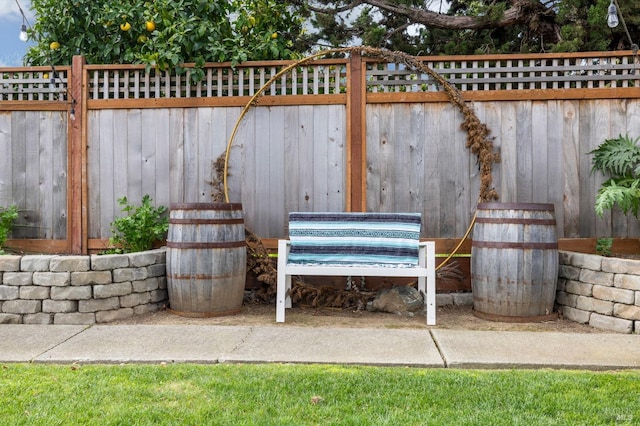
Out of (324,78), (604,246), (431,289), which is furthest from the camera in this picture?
(324,78)

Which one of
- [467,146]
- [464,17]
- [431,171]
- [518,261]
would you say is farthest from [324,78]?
[464,17]

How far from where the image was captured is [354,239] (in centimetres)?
441

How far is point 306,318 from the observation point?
14.1 feet

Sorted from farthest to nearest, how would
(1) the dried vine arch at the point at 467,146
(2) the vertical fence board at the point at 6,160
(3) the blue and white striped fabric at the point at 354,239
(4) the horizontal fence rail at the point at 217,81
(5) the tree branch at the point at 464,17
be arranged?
(5) the tree branch at the point at 464,17 < (2) the vertical fence board at the point at 6,160 < (4) the horizontal fence rail at the point at 217,81 < (1) the dried vine arch at the point at 467,146 < (3) the blue and white striped fabric at the point at 354,239

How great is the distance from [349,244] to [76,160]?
8.93 ft

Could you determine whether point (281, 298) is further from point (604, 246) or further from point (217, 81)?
point (604, 246)

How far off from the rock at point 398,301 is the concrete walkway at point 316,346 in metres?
0.62

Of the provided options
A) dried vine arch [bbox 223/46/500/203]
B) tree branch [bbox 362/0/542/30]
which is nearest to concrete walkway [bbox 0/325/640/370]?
dried vine arch [bbox 223/46/500/203]

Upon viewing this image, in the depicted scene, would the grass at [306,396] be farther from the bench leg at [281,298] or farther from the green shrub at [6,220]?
the green shrub at [6,220]

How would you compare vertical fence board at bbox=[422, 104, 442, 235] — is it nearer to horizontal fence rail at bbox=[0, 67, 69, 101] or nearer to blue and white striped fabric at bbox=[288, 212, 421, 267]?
blue and white striped fabric at bbox=[288, 212, 421, 267]

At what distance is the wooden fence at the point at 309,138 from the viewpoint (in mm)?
4715

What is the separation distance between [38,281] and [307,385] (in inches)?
103

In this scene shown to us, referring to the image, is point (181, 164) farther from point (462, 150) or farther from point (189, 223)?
point (462, 150)

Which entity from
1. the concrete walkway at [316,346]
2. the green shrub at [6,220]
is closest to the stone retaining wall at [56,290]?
the concrete walkway at [316,346]
